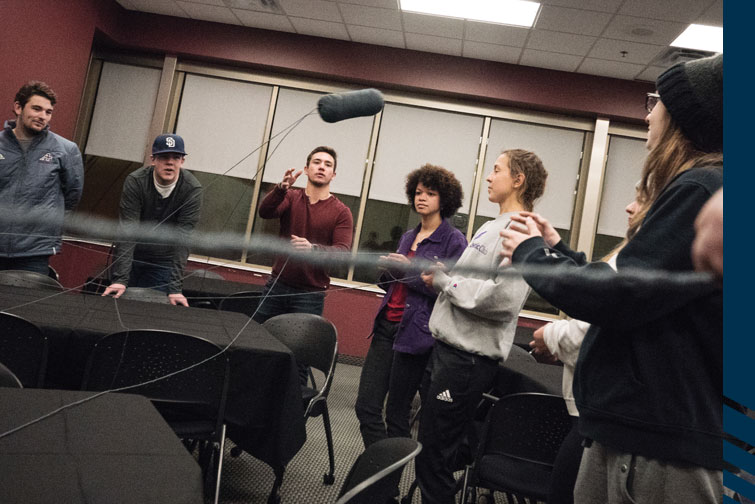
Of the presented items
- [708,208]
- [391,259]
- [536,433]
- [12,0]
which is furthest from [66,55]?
[708,208]

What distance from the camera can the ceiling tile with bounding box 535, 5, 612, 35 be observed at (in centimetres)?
376

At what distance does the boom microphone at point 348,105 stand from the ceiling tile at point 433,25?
3943 mm

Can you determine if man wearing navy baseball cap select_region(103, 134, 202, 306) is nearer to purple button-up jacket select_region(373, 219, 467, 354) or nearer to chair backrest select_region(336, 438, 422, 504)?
chair backrest select_region(336, 438, 422, 504)

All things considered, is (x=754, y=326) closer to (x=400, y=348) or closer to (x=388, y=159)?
(x=400, y=348)

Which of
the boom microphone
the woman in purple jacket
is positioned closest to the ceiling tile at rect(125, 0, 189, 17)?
the woman in purple jacket

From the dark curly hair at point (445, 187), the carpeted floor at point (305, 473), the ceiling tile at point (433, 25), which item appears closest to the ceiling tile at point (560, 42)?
the ceiling tile at point (433, 25)

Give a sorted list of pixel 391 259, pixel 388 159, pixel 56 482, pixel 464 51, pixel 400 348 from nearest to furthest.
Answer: pixel 391 259 < pixel 56 482 < pixel 400 348 < pixel 464 51 < pixel 388 159

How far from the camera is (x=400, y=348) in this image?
6.10 feet

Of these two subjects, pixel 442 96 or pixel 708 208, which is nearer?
pixel 708 208

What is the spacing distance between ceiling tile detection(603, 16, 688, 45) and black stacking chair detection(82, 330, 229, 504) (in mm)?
3610

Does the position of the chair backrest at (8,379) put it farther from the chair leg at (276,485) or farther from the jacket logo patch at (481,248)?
the jacket logo patch at (481,248)

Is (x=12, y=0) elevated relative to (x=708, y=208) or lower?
elevated

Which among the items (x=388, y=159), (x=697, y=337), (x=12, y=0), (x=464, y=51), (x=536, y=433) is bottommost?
(x=536, y=433)

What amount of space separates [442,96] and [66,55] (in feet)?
10.5
